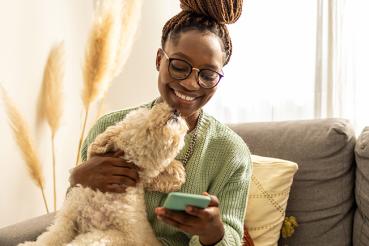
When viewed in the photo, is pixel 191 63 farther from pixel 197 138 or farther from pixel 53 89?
pixel 53 89

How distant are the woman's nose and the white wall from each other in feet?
4.10

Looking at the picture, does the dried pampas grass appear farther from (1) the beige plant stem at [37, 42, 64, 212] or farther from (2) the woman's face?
(2) the woman's face

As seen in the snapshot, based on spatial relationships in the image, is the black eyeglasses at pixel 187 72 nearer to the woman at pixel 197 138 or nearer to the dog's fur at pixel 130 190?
the woman at pixel 197 138

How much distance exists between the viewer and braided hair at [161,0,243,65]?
52.9 inches

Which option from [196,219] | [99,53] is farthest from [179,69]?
[99,53]

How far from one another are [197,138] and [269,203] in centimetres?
53

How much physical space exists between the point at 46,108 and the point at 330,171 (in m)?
1.42

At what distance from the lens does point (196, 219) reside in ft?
3.28

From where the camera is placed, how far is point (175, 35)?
1343mm

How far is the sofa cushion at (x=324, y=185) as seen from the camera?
1.80m

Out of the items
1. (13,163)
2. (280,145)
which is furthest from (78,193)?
(13,163)

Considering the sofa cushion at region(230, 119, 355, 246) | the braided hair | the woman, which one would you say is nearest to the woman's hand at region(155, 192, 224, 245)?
the woman

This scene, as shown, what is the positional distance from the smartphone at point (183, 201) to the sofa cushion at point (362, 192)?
1.03 meters

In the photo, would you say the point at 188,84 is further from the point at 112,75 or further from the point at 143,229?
the point at 112,75
